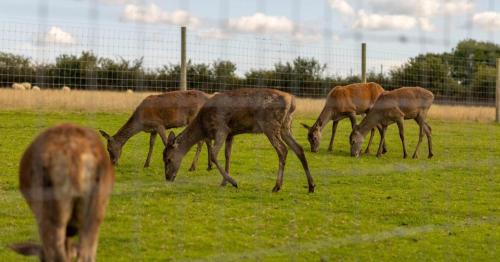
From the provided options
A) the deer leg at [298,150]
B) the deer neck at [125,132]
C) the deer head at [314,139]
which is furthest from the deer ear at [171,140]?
the deer head at [314,139]

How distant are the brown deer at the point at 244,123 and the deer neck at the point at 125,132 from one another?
183cm

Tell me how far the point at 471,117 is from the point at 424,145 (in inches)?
301

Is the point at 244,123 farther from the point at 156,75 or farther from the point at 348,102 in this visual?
the point at 156,75

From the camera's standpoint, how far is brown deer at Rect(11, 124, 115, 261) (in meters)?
3.85

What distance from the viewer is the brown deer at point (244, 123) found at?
33.5 ft

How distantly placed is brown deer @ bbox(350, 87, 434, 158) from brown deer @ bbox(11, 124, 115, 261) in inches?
426

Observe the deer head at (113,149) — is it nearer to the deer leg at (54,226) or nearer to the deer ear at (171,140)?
the deer ear at (171,140)

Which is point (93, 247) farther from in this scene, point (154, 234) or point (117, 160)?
point (117, 160)

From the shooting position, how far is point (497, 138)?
1831cm

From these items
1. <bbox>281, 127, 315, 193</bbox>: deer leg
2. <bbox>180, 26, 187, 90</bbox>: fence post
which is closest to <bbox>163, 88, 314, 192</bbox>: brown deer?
<bbox>281, 127, 315, 193</bbox>: deer leg

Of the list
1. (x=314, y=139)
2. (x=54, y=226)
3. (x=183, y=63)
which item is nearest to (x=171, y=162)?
(x=314, y=139)

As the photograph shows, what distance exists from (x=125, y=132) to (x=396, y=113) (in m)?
5.04

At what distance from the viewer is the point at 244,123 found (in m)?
10.4

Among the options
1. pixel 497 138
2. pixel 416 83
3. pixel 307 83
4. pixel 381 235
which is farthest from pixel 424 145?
pixel 381 235
